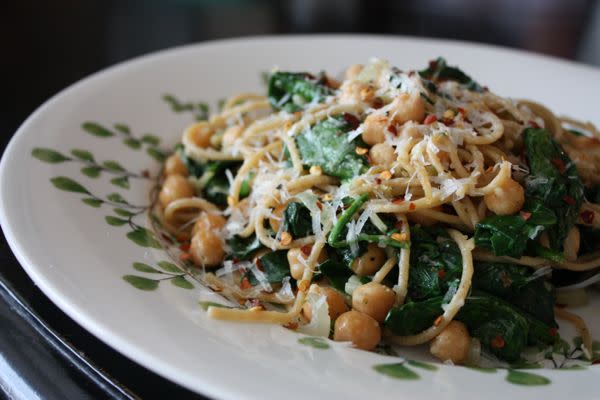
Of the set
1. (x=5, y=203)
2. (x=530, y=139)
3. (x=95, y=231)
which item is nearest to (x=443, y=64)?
(x=530, y=139)

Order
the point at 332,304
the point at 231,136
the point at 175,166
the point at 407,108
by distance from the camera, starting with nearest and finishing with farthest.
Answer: the point at 332,304 → the point at 407,108 → the point at 231,136 → the point at 175,166

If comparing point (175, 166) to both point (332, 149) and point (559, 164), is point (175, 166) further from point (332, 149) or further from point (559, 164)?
point (559, 164)

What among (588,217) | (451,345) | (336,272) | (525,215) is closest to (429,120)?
(525,215)

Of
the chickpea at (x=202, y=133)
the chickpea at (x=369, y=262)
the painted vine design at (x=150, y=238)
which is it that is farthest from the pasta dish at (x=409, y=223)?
the chickpea at (x=202, y=133)

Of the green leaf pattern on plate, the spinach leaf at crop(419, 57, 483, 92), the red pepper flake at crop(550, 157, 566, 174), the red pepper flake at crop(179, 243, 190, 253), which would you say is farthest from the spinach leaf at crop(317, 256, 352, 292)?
the spinach leaf at crop(419, 57, 483, 92)

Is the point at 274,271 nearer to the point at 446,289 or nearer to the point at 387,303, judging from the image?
the point at 387,303

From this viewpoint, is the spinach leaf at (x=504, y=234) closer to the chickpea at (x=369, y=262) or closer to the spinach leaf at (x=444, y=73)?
the chickpea at (x=369, y=262)
